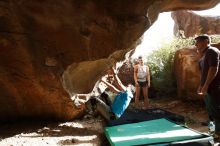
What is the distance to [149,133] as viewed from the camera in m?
5.32

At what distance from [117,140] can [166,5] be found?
299 centimetres

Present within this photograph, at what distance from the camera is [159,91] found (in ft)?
39.5

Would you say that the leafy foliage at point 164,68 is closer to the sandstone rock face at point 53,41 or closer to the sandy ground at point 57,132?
the sandy ground at point 57,132

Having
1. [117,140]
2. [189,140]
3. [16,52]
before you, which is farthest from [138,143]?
[16,52]

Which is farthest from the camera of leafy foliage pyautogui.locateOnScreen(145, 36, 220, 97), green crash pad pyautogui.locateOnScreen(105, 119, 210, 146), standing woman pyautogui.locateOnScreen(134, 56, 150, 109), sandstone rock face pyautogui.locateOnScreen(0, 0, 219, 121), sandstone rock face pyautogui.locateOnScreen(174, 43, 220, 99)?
leafy foliage pyautogui.locateOnScreen(145, 36, 220, 97)

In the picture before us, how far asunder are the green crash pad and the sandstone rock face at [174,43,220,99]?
387 centimetres

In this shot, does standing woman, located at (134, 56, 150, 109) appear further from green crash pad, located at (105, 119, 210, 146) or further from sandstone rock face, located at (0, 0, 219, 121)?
sandstone rock face, located at (0, 0, 219, 121)

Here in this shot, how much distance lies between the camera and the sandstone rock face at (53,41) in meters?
5.45

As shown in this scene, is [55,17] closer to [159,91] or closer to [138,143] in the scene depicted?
[138,143]

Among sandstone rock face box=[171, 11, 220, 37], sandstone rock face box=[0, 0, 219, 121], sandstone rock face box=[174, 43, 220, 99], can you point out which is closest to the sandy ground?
sandstone rock face box=[0, 0, 219, 121]

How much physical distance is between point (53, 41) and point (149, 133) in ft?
7.73

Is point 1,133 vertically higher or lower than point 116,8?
lower

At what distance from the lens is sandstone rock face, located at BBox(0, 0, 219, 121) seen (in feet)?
17.9

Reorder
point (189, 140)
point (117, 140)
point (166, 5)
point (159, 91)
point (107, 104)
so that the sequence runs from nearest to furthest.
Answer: point (189, 140), point (117, 140), point (166, 5), point (107, 104), point (159, 91)
